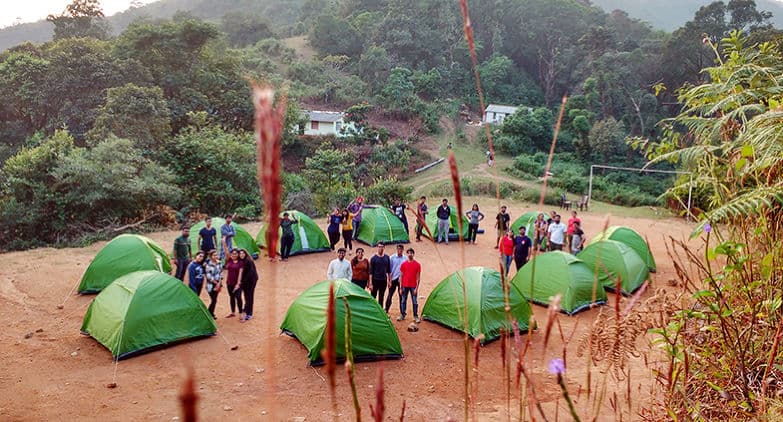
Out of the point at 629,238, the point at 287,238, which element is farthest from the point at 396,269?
the point at 629,238

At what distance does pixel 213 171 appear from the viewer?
64.4 ft

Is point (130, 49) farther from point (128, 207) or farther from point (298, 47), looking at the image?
point (298, 47)

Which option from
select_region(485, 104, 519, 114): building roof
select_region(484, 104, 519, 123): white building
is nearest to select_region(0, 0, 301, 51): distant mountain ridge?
select_region(485, 104, 519, 114): building roof

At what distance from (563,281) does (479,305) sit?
2390 millimetres

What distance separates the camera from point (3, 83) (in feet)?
78.9

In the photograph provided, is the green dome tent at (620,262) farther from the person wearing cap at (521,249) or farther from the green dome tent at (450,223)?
the green dome tent at (450,223)

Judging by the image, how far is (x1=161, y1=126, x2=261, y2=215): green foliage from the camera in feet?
62.9

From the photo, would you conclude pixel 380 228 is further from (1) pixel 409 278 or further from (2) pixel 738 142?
(2) pixel 738 142

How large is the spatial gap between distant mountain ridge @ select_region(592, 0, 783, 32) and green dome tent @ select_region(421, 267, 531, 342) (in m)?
117

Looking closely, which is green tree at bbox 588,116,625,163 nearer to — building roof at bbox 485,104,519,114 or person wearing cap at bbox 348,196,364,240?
building roof at bbox 485,104,519,114

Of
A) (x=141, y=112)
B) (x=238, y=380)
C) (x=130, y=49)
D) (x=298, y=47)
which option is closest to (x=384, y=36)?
(x=298, y=47)

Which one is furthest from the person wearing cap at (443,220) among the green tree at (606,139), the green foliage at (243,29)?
the green foliage at (243,29)

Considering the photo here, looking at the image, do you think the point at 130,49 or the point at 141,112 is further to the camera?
the point at 130,49

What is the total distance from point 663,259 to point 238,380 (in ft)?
39.6
